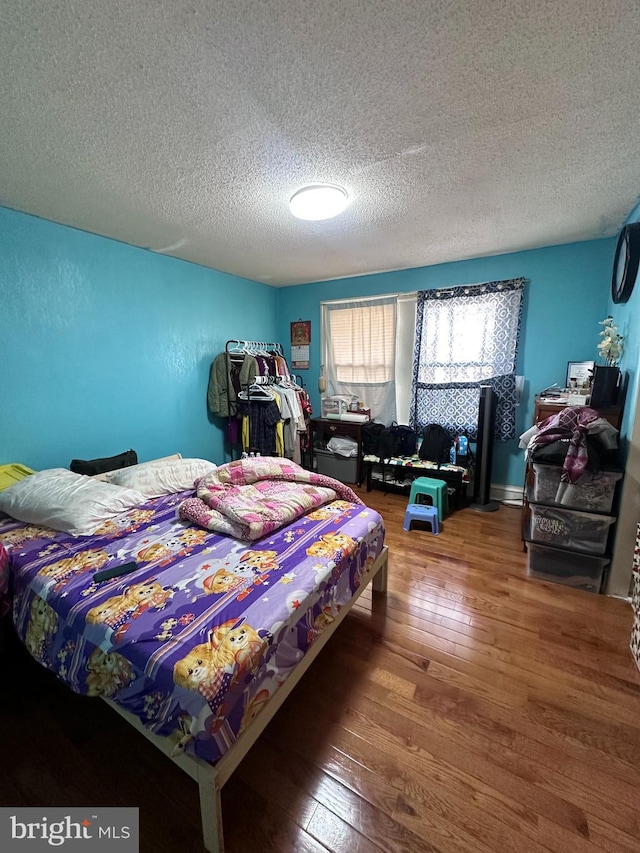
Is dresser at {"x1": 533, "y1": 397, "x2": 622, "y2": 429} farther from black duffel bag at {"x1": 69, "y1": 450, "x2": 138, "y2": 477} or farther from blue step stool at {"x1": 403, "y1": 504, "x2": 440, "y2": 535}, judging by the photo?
black duffel bag at {"x1": 69, "y1": 450, "x2": 138, "y2": 477}

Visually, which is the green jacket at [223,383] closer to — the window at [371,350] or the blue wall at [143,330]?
the blue wall at [143,330]

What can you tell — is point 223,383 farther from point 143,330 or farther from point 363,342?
point 363,342

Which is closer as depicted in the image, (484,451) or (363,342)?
(484,451)

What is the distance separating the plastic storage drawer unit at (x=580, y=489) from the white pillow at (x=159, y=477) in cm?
238

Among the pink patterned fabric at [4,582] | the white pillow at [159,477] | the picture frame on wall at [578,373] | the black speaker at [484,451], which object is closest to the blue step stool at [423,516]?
the black speaker at [484,451]

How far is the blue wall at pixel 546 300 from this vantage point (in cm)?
288

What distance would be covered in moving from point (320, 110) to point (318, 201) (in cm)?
66

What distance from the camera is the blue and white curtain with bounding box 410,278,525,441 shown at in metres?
3.25

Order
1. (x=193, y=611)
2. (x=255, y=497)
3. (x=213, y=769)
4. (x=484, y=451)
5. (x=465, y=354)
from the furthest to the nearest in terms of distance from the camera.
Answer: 1. (x=465, y=354)
2. (x=484, y=451)
3. (x=255, y=497)
4. (x=193, y=611)
5. (x=213, y=769)

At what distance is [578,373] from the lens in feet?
9.67

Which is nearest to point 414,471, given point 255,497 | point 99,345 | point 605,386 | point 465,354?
point 465,354

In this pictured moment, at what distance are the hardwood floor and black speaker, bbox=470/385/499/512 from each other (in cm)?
148

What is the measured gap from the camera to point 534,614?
1936 millimetres

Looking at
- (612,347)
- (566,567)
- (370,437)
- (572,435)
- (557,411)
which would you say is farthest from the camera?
(370,437)
